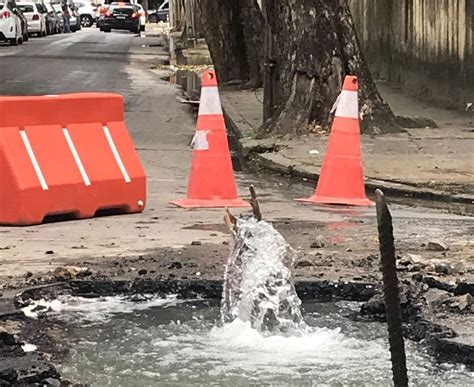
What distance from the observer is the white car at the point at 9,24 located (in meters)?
45.6

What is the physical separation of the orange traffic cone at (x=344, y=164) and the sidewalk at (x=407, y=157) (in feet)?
3.09

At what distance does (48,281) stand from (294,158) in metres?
6.25

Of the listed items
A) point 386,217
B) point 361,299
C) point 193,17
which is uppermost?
point 386,217

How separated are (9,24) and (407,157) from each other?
3601cm

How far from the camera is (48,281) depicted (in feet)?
21.5

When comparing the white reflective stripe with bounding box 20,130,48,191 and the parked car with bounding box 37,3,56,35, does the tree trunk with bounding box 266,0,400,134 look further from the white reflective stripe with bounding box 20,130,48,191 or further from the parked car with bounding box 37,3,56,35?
the parked car with bounding box 37,3,56,35

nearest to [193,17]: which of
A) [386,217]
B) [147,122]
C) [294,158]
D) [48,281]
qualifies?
[147,122]

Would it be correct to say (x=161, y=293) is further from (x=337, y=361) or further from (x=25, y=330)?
(x=337, y=361)

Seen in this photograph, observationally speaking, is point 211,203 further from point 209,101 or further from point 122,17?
point 122,17

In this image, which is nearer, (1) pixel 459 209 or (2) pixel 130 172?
(2) pixel 130 172

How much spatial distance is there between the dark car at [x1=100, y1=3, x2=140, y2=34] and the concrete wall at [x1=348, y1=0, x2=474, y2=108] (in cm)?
4284

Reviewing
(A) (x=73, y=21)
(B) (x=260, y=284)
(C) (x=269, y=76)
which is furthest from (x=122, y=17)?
(B) (x=260, y=284)

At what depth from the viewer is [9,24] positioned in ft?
151

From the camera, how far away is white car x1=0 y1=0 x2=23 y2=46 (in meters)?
45.6
